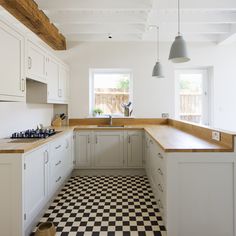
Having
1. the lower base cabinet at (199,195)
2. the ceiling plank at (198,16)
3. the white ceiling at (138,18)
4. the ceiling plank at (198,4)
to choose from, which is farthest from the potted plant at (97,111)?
the lower base cabinet at (199,195)

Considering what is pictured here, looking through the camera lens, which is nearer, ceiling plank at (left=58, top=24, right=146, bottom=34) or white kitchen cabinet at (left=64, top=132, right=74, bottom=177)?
white kitchen cabinet at (left=64, top=132, right=74, bottom=177)

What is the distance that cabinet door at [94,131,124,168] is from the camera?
3.88 metres

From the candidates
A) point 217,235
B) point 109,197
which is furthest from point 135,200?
point 217,235

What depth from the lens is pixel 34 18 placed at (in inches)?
111

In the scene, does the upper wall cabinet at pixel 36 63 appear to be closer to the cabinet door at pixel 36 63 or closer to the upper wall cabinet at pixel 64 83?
the cabinet door at pixel 36 63

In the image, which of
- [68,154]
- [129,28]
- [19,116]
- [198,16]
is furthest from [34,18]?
[198,16]

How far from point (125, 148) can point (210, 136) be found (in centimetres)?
182

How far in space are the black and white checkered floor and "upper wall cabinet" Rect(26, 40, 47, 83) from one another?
1.66 meters

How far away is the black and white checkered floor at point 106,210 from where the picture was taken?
2178mm

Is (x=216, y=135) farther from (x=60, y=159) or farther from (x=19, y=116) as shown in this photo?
(x=19, y=116)

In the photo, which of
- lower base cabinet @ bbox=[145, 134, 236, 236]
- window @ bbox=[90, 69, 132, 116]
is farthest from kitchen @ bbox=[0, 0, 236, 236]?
window @ bbox=[90, 69, 132, 116]

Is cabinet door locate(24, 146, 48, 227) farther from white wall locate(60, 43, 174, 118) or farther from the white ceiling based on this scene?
white wall locate(60, 43, 174, 118)

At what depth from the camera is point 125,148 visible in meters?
3.89

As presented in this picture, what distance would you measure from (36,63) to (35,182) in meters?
1.54
